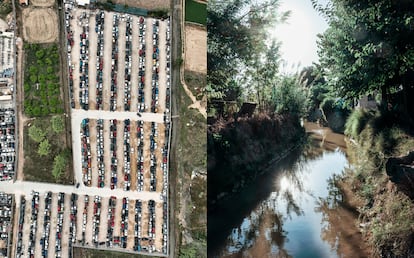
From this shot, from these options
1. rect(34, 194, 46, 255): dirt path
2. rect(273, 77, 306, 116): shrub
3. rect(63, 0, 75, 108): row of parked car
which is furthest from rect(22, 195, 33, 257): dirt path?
→ rect(273, 77, 306, 116): shrub

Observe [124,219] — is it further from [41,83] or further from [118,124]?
[41,83]

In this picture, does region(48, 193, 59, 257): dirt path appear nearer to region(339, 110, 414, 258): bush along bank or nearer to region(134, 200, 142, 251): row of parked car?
region(134, 200, 142, 251): row of parked car

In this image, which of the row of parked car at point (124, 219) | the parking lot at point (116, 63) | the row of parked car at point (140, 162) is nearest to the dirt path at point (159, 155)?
A: the row of parked car at point (140, 162)

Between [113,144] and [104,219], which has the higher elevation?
[113,144]

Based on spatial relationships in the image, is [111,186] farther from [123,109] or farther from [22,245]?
[22,245]

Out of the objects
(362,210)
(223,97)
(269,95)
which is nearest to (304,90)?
(269,95)

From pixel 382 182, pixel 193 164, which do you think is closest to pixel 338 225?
pixel 382 182

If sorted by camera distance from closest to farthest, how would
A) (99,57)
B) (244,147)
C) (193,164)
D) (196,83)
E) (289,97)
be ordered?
(99,57), (193,164), (196,83), (244,147), (289,97)
